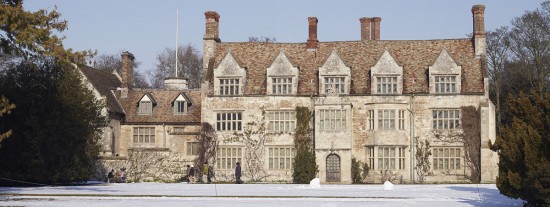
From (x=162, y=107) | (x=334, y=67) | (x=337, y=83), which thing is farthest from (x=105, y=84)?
(x=337, y=83)

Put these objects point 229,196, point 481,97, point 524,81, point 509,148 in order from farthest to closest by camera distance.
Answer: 1. point 524,81
2. point 481,97
3. point 229,196
4. point 509,148

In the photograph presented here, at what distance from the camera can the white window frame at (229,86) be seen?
40.9 m

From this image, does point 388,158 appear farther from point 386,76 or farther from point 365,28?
point 365,28

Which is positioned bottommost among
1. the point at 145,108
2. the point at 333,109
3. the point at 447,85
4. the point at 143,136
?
the point at 143,136

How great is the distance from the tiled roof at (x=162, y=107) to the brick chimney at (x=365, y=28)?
9740 mm

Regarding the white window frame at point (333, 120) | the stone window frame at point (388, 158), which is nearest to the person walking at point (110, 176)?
the white window frame at point (333, 120)

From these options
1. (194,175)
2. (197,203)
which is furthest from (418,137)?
(197,203)

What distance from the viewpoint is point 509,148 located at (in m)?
20.7

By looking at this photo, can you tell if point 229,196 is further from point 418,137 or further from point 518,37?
point 518,37

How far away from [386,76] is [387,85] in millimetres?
465

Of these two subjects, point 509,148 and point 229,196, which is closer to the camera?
point 509,148

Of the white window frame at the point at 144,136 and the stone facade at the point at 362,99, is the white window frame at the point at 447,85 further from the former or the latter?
the white window frame at the point at 144,136

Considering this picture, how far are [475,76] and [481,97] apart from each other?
1265 mm

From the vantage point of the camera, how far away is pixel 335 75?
131 ft
